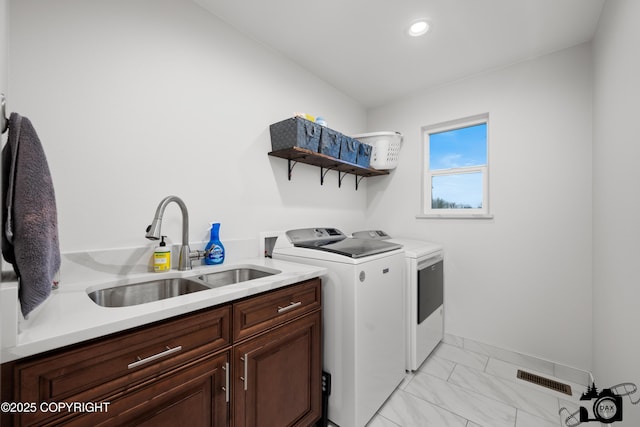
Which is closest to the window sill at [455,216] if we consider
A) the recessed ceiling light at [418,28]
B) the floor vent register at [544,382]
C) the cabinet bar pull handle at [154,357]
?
the floor vent register at [544,382]

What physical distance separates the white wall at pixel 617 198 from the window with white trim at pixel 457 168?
29.1 inches

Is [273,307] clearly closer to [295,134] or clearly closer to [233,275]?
[233,275]

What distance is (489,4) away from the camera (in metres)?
1.59

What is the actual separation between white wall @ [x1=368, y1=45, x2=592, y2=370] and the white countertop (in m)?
1.84

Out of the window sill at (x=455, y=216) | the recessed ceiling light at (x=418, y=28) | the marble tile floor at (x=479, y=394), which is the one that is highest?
the recessed ceiling light at (x=418, y=28)

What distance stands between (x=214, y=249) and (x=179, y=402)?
82cm

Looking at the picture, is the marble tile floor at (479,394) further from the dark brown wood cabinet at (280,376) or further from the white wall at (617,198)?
the dark brown wood cabinet at (280,376)

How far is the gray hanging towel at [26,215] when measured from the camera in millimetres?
659

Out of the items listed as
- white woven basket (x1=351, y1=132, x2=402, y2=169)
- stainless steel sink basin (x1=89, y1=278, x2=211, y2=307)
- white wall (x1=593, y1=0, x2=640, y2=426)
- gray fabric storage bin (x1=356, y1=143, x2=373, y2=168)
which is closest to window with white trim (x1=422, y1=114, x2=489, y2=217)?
white woven basket (x1=351, y1=132, x2=402, y2=169)

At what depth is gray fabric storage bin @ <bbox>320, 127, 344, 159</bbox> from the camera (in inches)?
79.5

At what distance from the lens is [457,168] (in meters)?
2.57

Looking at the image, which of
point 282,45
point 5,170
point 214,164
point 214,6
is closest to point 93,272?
point 5,170

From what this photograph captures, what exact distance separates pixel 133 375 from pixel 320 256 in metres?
1.04

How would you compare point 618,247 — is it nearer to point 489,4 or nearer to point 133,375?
point 489,4
